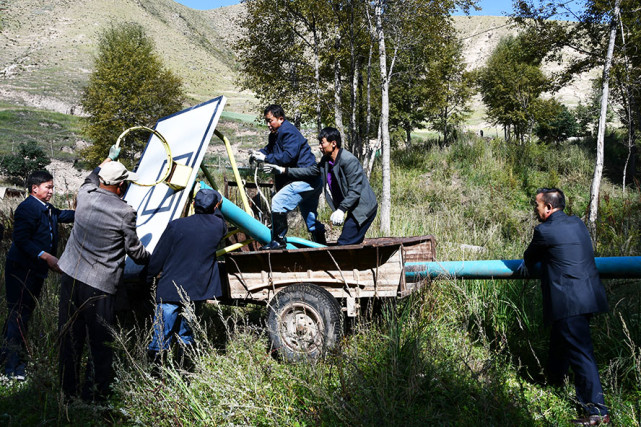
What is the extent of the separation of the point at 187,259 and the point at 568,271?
293 cm

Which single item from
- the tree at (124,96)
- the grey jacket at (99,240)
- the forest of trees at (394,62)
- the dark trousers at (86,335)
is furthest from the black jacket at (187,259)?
the tree at (124,96)

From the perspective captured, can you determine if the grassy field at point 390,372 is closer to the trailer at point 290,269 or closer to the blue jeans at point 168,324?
the blue jeans at point 168,324

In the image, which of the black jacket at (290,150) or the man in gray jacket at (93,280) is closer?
the man in gray jacket at (93,280)

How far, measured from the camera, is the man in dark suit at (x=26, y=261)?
3756mm

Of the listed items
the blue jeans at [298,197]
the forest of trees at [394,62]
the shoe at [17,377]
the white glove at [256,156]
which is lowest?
the shoe at [17,377]

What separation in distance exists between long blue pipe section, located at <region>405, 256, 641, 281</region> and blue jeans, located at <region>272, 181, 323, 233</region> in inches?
53.2

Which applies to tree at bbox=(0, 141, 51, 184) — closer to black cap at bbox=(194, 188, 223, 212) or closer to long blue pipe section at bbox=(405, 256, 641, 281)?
black cap at bbox=(194, 188, 223, 212)

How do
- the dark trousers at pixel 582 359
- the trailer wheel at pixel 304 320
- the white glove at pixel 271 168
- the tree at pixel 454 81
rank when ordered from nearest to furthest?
the dark trousers at pixel 582 359, the trailer wheel at pixel 304 320, the white glove at pixel 271 168, the tree at pixel 454 81

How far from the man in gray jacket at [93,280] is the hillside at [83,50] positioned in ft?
111

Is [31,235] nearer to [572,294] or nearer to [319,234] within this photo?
[319,234]

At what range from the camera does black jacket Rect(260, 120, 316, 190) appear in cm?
455

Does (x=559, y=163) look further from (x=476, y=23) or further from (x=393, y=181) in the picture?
(x=476, y=23)

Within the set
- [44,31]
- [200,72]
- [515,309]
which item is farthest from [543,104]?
[44,31]

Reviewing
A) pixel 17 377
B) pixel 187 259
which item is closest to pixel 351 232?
pixel 187 259
